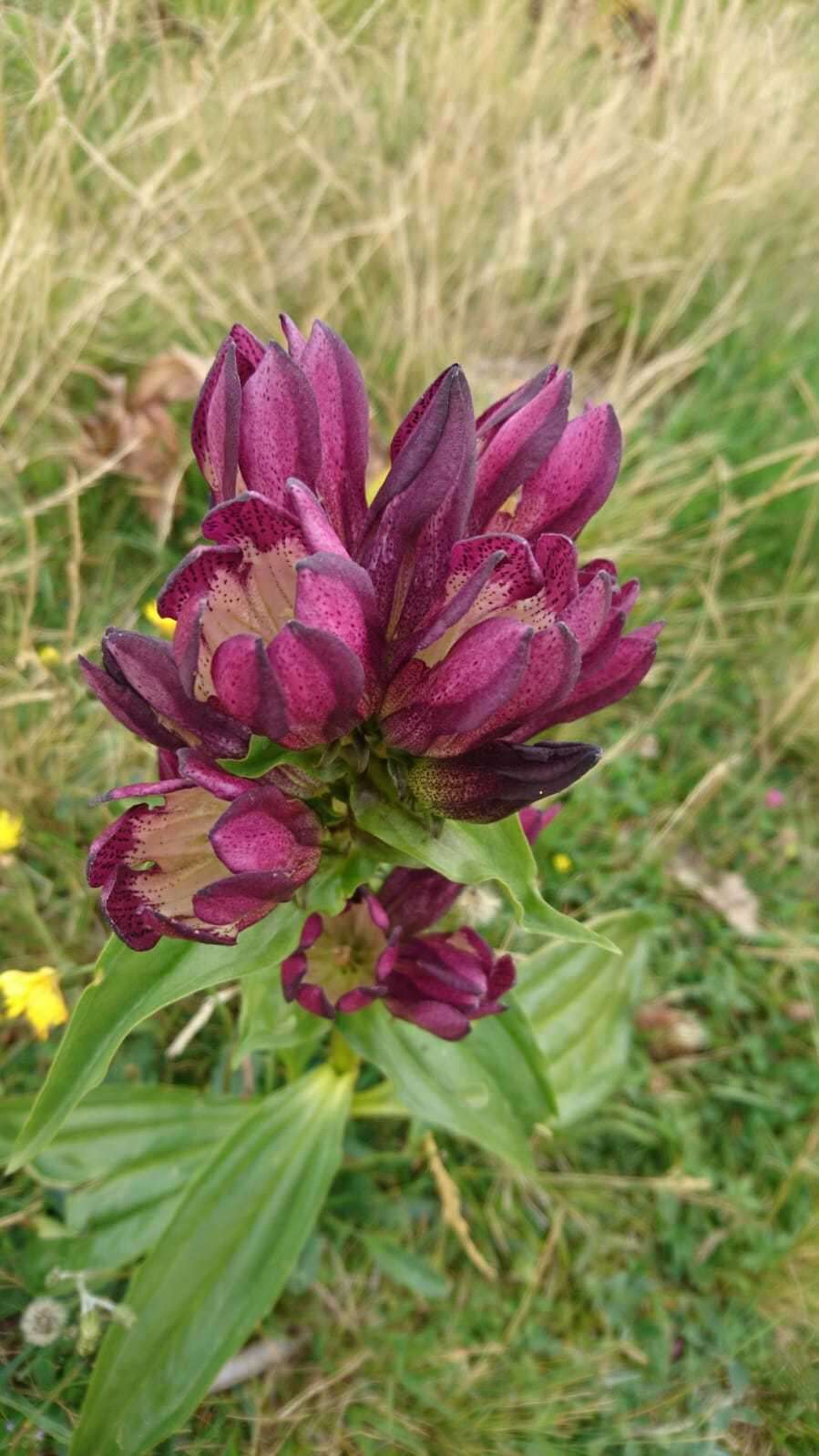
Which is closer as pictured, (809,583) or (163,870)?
(163,870)

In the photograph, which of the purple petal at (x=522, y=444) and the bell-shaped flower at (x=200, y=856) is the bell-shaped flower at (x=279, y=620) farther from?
the purple petal at (x=522, y=444)

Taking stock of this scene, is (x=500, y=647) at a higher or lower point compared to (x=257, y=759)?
higher

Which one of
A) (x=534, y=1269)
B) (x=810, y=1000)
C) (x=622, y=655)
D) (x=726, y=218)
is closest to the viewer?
(x=622, y=655)

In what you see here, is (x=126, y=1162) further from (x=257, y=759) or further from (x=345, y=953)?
(x=257, y=759)

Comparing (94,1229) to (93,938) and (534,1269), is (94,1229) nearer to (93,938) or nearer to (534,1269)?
(93,938)

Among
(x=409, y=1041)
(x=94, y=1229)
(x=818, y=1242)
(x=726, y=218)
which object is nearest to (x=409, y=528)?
(x=409, y=1041)

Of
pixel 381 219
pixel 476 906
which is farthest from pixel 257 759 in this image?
pixel 381 219

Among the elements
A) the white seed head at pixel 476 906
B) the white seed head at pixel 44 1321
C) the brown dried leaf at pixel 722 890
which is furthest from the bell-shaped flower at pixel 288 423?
the brown dried leaf at pixel 722 890
